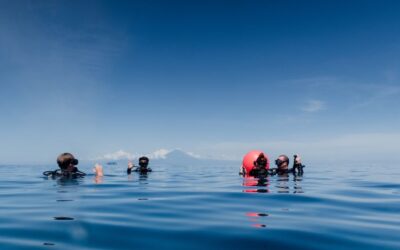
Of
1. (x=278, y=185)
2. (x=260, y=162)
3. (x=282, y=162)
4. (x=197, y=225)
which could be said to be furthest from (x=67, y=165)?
(x=197, y=225)

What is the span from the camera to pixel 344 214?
25.7 ft

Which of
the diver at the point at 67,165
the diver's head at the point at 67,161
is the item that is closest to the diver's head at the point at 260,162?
the diver at the point at 67,165

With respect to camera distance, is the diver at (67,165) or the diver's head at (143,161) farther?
the diver's head at (143,161)

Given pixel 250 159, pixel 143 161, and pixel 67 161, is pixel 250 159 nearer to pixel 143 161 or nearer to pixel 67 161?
pixel 143 161

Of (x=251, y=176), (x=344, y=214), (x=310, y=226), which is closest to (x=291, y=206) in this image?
(x=344, y=214)

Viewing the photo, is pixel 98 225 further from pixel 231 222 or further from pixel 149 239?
pixel 231 222

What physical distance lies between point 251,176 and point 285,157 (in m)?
2.26

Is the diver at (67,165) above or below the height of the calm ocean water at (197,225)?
above

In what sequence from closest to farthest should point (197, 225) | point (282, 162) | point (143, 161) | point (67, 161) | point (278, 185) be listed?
1. point (197, 225)
2. point (278, 185)
3. point (67, 161)
4. point (282, 162)
5. point (143, 161)

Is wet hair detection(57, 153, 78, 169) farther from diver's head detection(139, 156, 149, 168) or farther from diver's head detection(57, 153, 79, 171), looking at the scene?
diver's head detection(139, 156, 149, 168)

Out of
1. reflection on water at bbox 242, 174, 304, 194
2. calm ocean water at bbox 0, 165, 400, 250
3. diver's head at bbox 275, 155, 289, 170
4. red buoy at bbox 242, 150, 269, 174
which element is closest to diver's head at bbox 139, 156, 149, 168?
red buoy at bbox 242, 150, 269, 174

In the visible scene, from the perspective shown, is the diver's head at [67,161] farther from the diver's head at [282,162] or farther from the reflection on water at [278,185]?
the diver's head at [282,162]

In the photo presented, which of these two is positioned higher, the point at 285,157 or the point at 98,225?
the point at 285,157

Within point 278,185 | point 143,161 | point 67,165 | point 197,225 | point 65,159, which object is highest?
point 65,159
